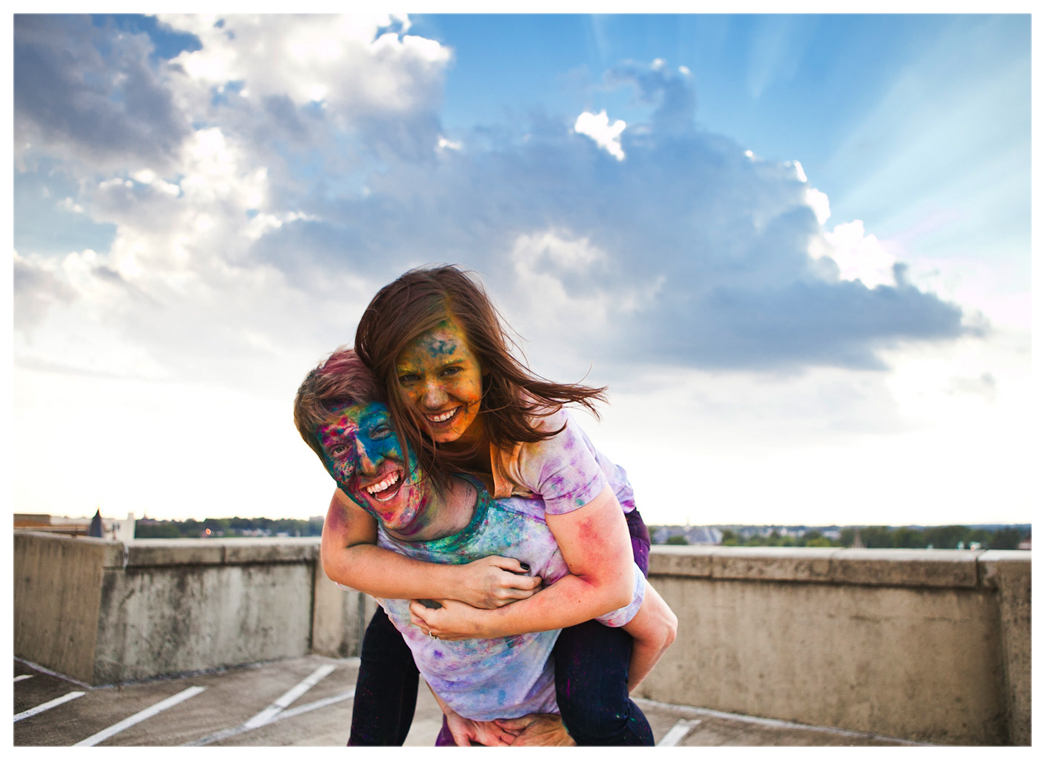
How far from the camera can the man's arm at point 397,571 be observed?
1650mm

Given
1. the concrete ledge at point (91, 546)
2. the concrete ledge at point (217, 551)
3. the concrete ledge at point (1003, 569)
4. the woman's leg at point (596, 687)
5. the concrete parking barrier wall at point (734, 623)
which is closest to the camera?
the woman's leg at point (596, 687)

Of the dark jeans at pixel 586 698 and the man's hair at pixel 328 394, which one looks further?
the dark jeans at pixel 586 698

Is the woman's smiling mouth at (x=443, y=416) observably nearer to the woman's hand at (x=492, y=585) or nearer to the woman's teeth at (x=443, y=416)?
the woman's teeth at (x=443, y=416)

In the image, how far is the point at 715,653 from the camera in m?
4.66

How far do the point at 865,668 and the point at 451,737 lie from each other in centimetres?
306

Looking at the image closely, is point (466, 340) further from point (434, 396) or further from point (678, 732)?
point (678, 732)

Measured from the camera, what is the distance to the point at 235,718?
4543 mm

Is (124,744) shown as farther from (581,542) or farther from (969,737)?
(969,737)

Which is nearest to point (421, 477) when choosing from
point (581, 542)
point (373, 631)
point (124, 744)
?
point (581, 542)

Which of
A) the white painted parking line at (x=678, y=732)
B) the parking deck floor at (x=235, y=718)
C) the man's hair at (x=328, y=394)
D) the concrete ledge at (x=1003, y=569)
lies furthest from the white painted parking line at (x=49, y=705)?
the concrete ledge at (x=1003, y=569)

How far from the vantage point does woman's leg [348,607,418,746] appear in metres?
2.09

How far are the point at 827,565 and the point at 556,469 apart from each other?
3325 mm

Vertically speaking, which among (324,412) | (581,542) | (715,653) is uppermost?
(324,412)

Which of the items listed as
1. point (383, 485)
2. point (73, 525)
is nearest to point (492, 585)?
point (383, 485)
